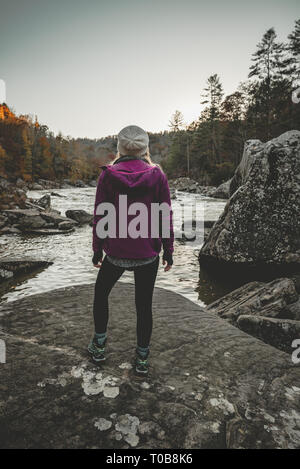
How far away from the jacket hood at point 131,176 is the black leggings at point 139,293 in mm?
721

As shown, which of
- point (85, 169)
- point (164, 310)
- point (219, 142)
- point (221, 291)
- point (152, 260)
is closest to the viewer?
point (152, 260)

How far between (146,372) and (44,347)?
1174 millimetres

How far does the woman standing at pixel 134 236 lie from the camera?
2586 millimetres

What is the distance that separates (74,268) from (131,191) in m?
6.47

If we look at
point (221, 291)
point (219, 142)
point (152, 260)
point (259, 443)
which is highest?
point (219, 142)

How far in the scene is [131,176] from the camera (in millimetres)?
2568

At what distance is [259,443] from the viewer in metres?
2.05

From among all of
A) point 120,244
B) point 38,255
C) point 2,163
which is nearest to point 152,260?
point 120,244

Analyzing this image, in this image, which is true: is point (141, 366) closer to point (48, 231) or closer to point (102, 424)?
point (102, 424)

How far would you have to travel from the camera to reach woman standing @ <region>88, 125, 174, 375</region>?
2.59 metres

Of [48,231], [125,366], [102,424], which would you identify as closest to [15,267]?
[48,231]
